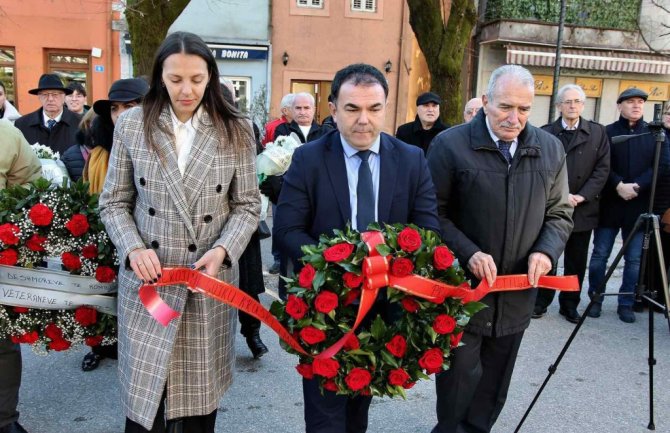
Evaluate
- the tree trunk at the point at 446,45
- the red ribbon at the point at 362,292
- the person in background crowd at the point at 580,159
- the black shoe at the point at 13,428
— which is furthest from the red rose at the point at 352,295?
the tree trunk at the point at 446,45

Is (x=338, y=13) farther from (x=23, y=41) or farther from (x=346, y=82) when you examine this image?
(x=346, y=82)

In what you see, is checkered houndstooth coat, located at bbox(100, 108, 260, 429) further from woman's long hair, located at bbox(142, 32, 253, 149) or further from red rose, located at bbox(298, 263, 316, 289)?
red rose, located at bbox(298, 263, 316, 289)

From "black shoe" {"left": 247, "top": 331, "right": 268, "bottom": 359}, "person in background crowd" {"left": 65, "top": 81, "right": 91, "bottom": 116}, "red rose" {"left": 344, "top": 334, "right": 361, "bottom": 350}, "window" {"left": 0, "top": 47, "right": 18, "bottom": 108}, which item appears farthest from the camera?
"window" {"left": 0, "top": 47, "right": 18, "bottom": 108}

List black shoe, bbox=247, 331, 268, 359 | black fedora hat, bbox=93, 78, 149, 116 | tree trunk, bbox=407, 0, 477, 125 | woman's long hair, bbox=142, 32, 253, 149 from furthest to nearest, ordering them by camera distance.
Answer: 1. tree trunk, bbox=407, 0, 477, 125
2. black shoe, bbox=247, 331, 268, 359
3. black fedora hat, bbox=93, 78, 149, 116
4. woman's long hair, bbox=142, 32, 253, 149

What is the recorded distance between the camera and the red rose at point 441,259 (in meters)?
2.32

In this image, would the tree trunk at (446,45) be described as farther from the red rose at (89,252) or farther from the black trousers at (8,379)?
the black trousers at (8,379)

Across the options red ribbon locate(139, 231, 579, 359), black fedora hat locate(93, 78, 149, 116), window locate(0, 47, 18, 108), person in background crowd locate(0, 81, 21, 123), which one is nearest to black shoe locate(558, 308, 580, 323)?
red ribbon locate(139, 231, 579, 359)

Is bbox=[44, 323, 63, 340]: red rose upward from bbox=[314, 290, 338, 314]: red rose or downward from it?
downward

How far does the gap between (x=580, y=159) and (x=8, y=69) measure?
15731mm

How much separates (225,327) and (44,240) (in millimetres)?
1060

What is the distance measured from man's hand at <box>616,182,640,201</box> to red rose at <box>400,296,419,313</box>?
4145 mm

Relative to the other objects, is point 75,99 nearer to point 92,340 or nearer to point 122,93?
point 122,93

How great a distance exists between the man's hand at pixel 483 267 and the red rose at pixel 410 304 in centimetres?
47

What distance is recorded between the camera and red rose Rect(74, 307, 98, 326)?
287 centimetres
